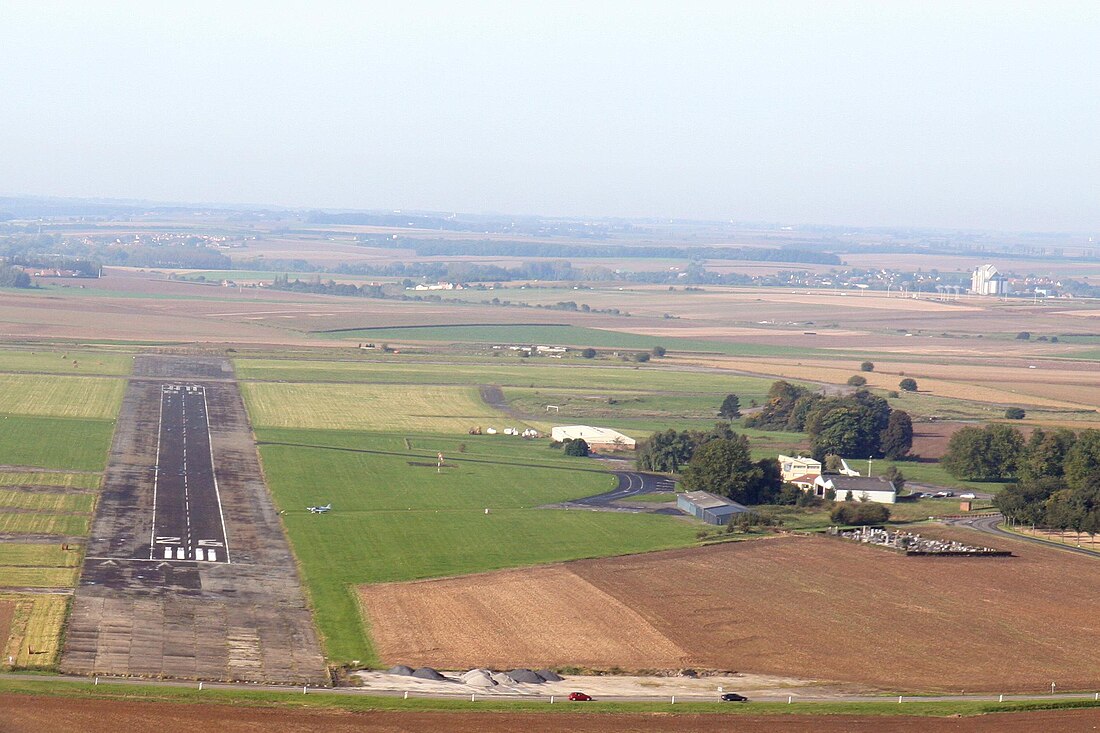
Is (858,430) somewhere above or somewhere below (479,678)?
above

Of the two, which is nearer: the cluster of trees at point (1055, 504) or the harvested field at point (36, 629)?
the harvested field at point (36, 629)

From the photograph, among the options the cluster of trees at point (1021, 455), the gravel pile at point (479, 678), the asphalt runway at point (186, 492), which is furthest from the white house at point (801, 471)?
the gravel pile at point (479, 678)

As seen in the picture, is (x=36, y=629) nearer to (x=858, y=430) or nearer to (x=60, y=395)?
(x=60, y=395)

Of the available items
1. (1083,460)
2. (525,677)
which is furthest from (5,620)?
(1083,460)

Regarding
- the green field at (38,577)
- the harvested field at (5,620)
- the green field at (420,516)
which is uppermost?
the harvested field at (5,620)

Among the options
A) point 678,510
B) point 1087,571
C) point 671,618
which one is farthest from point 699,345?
point 671,618

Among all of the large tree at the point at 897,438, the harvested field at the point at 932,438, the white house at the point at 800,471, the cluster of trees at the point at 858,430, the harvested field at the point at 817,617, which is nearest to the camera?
the harvested field at the point at 817,617

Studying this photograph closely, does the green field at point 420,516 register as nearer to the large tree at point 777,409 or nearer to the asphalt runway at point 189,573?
the asphalt runway at point 189,573
